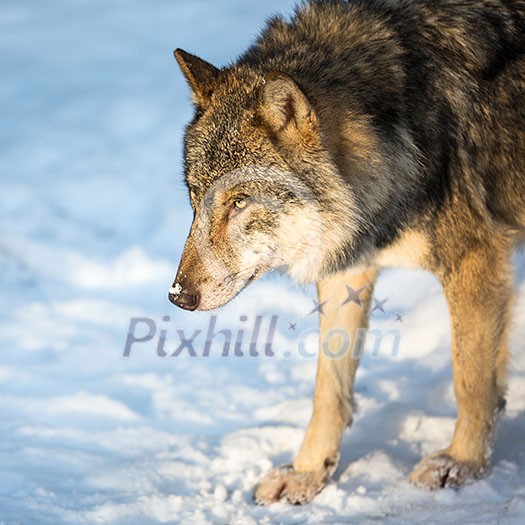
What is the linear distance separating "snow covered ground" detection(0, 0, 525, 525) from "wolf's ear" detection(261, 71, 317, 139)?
0.67 m

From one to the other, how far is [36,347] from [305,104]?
300 cm

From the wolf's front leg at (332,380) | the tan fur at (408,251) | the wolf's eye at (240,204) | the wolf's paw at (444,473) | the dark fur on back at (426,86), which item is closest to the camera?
the wolf's eye at (240,204)

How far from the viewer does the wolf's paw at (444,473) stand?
11.9 ft

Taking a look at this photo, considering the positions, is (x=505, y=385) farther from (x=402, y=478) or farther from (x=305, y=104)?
(x=305, y=104)

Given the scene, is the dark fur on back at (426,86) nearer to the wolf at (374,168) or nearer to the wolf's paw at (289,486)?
the wolf at (374,168)

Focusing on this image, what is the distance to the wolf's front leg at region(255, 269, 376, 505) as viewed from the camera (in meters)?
3.89

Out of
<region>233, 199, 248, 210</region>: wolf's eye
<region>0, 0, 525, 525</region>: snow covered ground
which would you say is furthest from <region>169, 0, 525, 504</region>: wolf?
<region>0, 0, 525, 525</region>: snow covered ground

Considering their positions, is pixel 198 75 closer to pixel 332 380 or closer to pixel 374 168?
pixel 374 168

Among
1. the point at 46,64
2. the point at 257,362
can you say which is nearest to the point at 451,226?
the point at 257,362

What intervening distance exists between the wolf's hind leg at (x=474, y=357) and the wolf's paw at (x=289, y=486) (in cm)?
43

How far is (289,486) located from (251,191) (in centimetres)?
139

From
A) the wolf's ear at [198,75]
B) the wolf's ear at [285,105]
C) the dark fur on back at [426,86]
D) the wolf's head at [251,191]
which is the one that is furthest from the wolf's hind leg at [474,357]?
the wolf's ear at [198,75]

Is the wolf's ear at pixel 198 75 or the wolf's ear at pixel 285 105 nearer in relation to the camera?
the wolf's ear at pixel 285 105

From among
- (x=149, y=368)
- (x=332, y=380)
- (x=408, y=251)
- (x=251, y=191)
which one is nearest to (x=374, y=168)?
(x=408, y=251)
